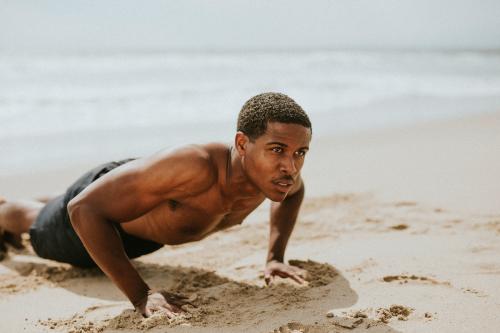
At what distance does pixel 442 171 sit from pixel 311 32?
4266 centimetres

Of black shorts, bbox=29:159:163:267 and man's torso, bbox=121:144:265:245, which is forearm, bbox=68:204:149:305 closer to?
man's torso, bbox=121:144:265:245

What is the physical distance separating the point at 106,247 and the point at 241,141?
2.82ft

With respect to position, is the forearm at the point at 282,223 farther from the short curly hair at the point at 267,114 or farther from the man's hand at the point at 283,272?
the short curly hair at the point at 267,114

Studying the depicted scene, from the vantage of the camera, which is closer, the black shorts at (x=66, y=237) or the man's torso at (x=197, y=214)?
the man's torso at (x=197, y=214)

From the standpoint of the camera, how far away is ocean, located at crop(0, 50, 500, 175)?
6980 mm

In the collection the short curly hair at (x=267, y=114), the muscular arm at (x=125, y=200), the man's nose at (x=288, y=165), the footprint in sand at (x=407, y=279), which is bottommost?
the footprint in sand at (x=407, y=279)

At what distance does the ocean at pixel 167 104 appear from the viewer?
6980mm

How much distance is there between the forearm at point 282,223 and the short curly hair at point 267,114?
34.2 inches

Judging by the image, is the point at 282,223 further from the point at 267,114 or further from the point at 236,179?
the point at 267,114

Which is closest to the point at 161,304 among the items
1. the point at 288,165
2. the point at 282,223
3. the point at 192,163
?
the point at 192,163

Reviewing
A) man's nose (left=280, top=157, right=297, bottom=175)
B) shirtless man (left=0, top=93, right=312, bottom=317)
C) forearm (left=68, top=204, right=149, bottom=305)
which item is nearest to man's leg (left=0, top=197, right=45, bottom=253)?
shirtless man (left=0, top=93, right=312, bottom=317)

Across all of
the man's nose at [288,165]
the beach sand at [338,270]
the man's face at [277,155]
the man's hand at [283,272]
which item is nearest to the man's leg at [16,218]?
the beach sand at [338,270]

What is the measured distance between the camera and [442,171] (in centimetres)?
522

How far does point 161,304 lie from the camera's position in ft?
8.51
